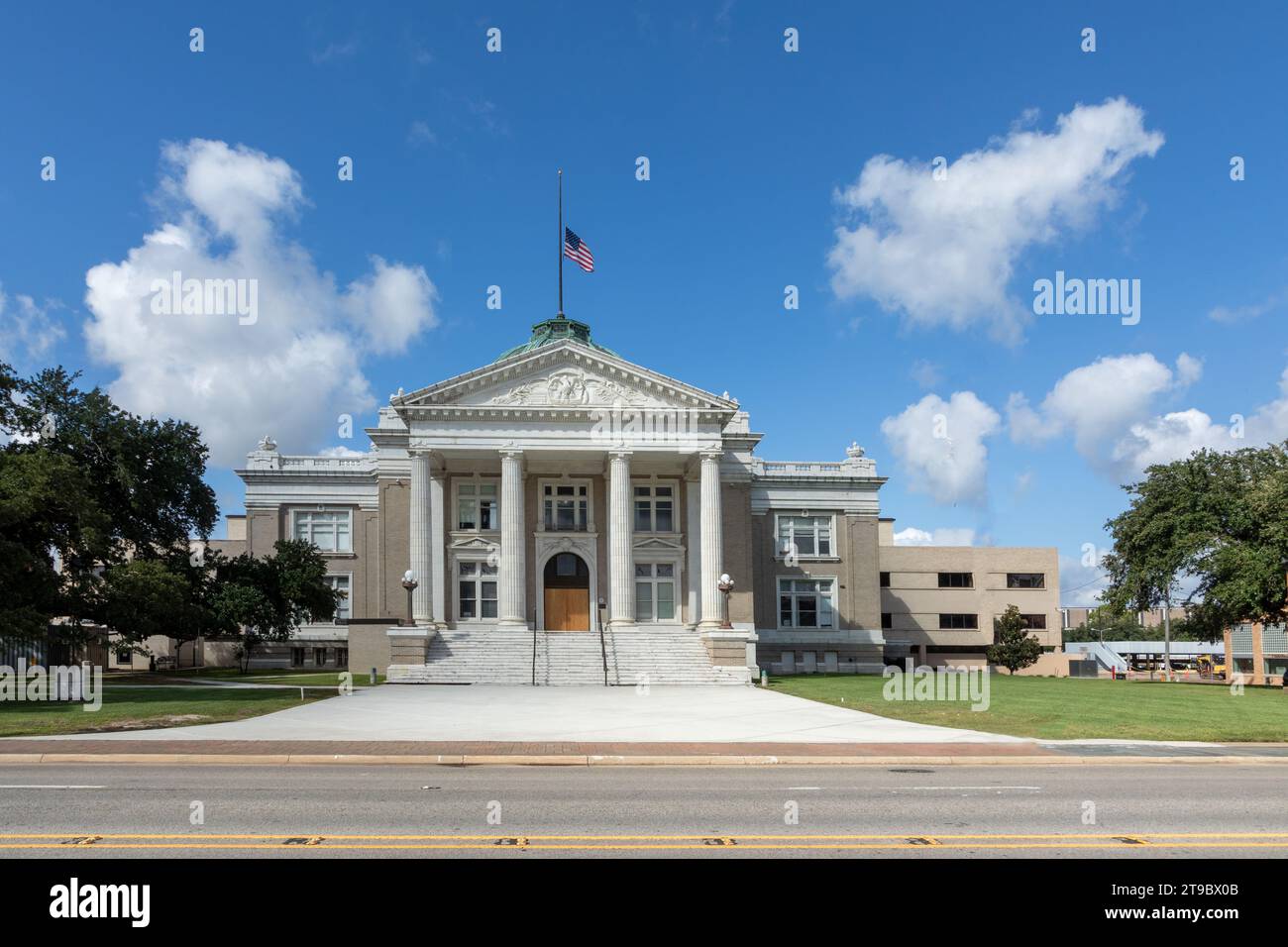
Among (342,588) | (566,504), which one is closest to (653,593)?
(566,504)

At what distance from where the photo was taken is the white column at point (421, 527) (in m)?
Answer: 45.7

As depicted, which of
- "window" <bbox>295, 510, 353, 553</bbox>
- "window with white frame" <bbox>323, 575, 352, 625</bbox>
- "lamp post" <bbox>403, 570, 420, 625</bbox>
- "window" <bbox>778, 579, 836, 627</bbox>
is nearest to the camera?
"lamp post" <bbox>403, 570, 420, 625</bbox>

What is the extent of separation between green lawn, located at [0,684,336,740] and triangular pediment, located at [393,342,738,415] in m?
17.8

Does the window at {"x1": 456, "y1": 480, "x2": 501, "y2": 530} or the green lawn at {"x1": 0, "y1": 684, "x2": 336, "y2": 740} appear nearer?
the green lawn at {"x1": 0, "y1": 684, "x2": 336, "y2": 740}

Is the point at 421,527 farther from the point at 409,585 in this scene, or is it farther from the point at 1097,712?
the point at 1097,712

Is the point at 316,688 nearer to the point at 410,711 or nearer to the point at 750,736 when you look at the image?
the point at 410,711

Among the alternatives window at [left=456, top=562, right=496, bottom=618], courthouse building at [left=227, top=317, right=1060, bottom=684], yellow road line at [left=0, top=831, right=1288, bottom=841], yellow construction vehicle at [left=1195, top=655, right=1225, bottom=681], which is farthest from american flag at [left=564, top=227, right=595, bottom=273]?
yellow construction vehicle at [left=1195, top=655, right=1225, bottom=681]

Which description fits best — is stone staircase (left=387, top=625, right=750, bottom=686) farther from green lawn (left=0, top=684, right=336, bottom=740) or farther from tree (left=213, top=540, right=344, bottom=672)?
tree (left=213, top=540, right=344, bottom=672)

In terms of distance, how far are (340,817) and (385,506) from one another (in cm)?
4252

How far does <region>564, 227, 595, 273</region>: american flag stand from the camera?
5031 cm

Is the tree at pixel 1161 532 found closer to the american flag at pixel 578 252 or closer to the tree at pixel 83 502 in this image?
the american flag at pixel 578 252

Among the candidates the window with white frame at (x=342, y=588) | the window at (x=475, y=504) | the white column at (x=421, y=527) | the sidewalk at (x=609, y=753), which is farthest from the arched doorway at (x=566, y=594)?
the sidewalk at (x=609, y=753)

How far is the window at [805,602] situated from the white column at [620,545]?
14.4 m
